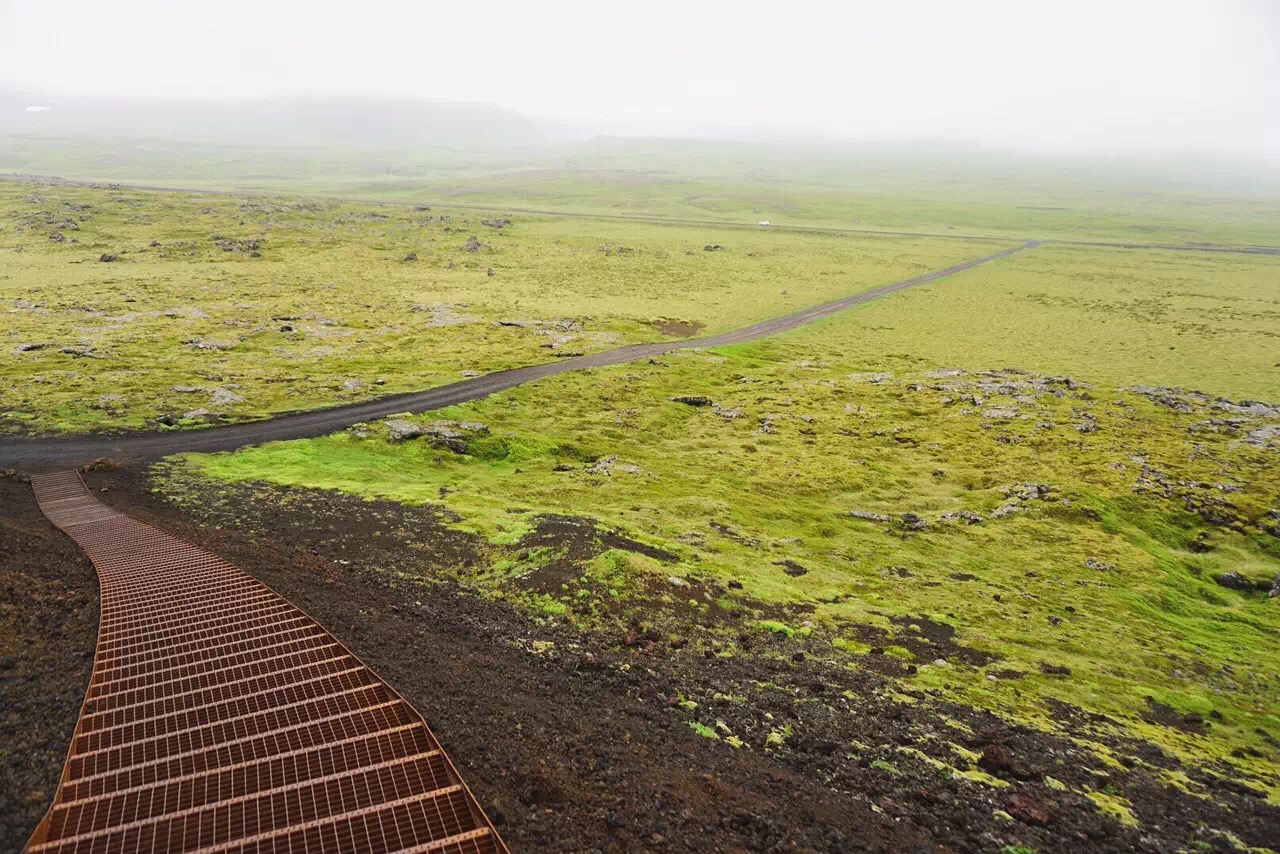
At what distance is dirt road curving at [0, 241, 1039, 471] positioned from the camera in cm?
3194

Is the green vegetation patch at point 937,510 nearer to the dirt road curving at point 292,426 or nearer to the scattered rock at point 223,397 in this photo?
the dirt road curving at point 292,426

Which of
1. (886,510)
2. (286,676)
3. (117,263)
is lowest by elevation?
(886,510)

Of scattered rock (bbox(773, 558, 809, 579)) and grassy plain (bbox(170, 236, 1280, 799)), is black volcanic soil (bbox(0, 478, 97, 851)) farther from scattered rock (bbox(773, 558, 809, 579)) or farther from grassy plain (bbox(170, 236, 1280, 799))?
scattered rock (bbox(773, 558, 809, 579))

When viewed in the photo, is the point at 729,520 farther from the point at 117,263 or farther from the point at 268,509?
the point at 117,263

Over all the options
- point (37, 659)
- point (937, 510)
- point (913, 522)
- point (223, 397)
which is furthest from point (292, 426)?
point (937, 510)

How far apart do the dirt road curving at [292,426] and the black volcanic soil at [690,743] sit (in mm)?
14356

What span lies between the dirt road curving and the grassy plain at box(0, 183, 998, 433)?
2.05 meters

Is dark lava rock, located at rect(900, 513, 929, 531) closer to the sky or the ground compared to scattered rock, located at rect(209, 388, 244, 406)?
closer to the ground

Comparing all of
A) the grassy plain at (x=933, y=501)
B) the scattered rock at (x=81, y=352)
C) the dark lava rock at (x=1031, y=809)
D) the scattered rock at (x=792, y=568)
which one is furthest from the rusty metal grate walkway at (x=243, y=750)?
the scattered rock at (x=81, y=352)

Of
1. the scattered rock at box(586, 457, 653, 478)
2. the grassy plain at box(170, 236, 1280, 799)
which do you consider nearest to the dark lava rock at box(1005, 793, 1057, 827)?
the grassy plain at box(170, 236, 1280, 799)

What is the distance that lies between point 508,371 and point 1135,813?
48.3 metres

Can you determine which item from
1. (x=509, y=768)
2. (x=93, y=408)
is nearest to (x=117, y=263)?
(x=93, y=408)

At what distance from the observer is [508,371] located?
178ft

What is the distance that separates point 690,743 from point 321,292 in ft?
274
